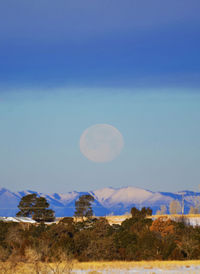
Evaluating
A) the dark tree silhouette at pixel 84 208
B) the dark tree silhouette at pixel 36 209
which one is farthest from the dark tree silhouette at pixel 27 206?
the dark tree silhouette at pixel 84 208

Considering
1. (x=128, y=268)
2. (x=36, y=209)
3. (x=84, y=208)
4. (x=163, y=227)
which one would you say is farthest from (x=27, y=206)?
(x=128, y=268)

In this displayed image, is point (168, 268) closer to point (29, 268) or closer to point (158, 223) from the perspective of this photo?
point (29, 268)

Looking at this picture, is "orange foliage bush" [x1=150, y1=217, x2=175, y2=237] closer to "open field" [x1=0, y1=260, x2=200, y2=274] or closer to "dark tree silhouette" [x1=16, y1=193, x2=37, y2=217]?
"open field" [x1=0, y1=260, x2=200, y2=274]

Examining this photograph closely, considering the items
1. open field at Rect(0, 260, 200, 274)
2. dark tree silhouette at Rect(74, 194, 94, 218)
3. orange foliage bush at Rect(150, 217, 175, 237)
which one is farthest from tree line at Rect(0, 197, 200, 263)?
dark tree silhouette at Rect(74, 194, 94, 218)

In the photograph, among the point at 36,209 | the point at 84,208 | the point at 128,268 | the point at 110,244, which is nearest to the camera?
the point at 128,268

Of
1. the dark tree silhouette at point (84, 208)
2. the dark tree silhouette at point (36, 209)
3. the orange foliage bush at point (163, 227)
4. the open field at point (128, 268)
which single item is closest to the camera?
the open field at point (128, 268)

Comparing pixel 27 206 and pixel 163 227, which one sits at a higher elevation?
pixel 27 206

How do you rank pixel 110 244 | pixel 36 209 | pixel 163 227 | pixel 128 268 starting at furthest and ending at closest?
1. pixel 36 209
2. pixel 163 227
3. pixel 110 244
4. pixel 128 268

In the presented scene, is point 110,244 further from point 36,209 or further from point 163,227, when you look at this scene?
point 36,209

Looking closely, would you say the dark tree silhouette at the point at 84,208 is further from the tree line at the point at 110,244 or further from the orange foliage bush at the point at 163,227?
the orange foliage bush at the point at 163,227

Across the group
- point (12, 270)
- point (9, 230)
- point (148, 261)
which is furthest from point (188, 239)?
point (9, 230)

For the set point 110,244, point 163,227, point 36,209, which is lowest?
point 110,244

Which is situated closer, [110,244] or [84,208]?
[110,244]

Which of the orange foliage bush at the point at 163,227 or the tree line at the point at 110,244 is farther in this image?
the orange foliage bush at the point at 163,227
